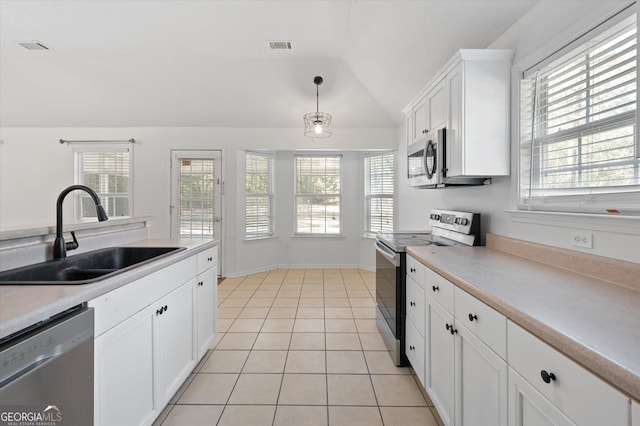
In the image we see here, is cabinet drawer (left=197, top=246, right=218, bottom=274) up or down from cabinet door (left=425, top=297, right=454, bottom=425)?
up

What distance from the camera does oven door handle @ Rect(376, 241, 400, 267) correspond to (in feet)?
7.01

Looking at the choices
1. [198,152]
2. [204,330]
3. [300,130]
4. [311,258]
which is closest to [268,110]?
[300,130]

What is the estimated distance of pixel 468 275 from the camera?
1.33m

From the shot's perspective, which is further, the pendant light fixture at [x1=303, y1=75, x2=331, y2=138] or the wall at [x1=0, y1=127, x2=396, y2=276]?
the wall at [x1=0, y1=127, x2=396, y2=276]

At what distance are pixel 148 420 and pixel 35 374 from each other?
0.80 m

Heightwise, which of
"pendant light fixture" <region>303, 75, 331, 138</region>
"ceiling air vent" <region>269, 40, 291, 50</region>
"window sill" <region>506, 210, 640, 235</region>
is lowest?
"window sill" <region>506, 210, 640, 235</region>

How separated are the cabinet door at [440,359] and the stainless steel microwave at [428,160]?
1.03 meters

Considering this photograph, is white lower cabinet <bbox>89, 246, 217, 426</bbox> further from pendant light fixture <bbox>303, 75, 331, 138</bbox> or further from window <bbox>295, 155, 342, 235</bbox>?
window <bbox>295, 155, 342, 235</bbox>

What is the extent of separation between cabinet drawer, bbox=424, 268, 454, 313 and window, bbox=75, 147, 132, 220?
16.6ft

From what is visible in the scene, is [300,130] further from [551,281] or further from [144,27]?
[551,281]

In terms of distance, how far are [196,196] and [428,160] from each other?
3.88 metres

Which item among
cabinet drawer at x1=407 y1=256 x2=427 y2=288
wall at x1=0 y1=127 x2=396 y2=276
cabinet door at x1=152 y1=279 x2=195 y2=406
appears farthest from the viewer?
wall at x1=0 y1=127 x2=396 y2=276

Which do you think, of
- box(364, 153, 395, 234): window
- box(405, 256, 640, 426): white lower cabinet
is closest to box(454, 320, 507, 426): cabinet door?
box(405, 256, 640, 426): white lower cabinet

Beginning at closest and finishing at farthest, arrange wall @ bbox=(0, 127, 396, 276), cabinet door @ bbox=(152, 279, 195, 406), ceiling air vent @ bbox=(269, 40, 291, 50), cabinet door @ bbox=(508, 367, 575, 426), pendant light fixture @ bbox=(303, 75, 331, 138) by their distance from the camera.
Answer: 1. cabinet door @ bbox=(508, 367, 575, 426)
2. cabinet door @ bbox=(152, 279, 195, 406)
3. ceiling air vent @ bbox=(269, 40, 291, 50)
4. pendant light fixture @ bbox=(303, 75, 331, 138)
5. wall @ bbox=(0, 127, 396, 276)
